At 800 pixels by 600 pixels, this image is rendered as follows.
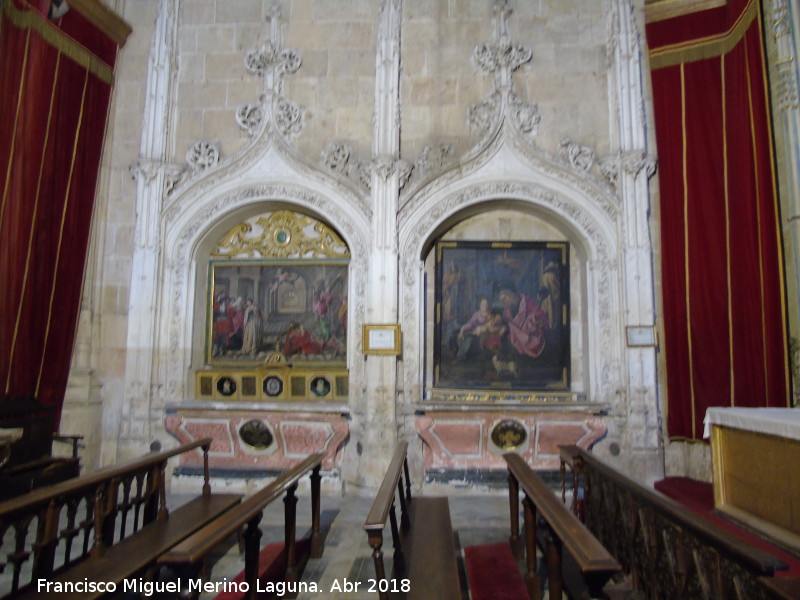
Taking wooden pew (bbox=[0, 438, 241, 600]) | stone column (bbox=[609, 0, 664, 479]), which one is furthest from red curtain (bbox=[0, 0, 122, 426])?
stone column (bbox=[609, 0, 664, 479])

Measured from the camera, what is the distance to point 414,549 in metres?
3.45

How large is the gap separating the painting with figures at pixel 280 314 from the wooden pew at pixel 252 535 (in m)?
2.84

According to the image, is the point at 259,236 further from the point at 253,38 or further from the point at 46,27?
the point at 46,27

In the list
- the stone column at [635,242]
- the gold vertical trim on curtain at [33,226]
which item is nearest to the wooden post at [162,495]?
the gold vertical trim on curtain at [33,226]

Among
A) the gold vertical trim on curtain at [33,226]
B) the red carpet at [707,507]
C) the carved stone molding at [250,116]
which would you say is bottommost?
the red carpet at [707,507]

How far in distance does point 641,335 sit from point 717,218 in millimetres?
1527

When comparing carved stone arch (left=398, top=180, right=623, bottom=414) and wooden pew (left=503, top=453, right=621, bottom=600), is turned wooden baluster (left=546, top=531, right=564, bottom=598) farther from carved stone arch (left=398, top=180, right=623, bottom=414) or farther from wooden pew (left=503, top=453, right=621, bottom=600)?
carved stone arch (left=398, top=180, right=623, bottom=414)

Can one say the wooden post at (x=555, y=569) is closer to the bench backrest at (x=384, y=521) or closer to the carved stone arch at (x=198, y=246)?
the bench backrest at (x=384, y=521)

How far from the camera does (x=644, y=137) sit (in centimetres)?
670

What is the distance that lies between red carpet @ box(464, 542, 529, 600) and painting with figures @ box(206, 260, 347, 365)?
11.5 ft

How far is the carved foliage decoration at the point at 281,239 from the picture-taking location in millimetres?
7273

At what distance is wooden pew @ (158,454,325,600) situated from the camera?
2.35 m

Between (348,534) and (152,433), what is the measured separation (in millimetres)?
3105

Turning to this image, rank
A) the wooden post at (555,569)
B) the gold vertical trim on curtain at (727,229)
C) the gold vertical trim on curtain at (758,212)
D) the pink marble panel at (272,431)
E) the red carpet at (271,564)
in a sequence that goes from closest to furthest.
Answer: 1. the wooden post at (555,569)
2. the red carpet at (271,564)
3. the gold vertical trim on curtain at (758,212)
4. the gold vertical trim on curtain at (727,229)
5. the pink marble panel at (272,431)
